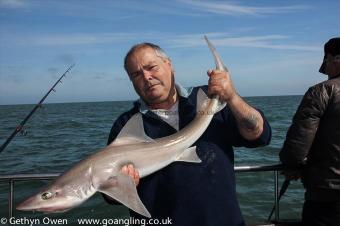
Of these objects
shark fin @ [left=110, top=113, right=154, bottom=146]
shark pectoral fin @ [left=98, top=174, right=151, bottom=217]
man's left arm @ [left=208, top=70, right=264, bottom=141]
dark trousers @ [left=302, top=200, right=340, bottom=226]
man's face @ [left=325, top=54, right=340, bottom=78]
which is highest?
man's face @ [left=325, top=54, right=340, bottom=78]

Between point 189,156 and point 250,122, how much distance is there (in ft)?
1.95

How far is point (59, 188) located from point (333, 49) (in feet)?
9.97

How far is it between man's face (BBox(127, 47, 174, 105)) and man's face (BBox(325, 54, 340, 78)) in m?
1.70

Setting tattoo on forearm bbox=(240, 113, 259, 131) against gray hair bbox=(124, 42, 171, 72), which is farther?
gray hair bbox=(124, 42, 171, 72)

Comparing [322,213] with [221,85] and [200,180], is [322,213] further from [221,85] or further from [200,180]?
[221,85]

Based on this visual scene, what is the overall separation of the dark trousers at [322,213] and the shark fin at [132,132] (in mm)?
1906

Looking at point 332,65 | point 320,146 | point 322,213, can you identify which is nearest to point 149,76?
point 320,146

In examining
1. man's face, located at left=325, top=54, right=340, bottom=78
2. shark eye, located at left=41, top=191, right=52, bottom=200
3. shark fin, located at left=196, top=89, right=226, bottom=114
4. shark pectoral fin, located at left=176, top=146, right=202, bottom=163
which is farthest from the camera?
man's face, located at left=325, top=54, right=340, bottom=78

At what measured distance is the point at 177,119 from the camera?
3.71 metres

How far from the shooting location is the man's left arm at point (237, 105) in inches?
129

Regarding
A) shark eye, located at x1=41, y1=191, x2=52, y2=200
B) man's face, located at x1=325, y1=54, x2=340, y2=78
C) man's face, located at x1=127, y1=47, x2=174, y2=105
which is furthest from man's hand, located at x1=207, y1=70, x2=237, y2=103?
shark eye, located at x1=41, y1=191, x2=52, y2=200

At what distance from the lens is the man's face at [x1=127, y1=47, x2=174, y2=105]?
3.61m

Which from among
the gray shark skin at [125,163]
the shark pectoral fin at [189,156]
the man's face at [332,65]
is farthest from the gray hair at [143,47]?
the man's face at [332,65]

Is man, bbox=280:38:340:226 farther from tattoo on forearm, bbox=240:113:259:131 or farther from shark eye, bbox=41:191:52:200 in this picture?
shark eye, bbox=41:191:52:200
